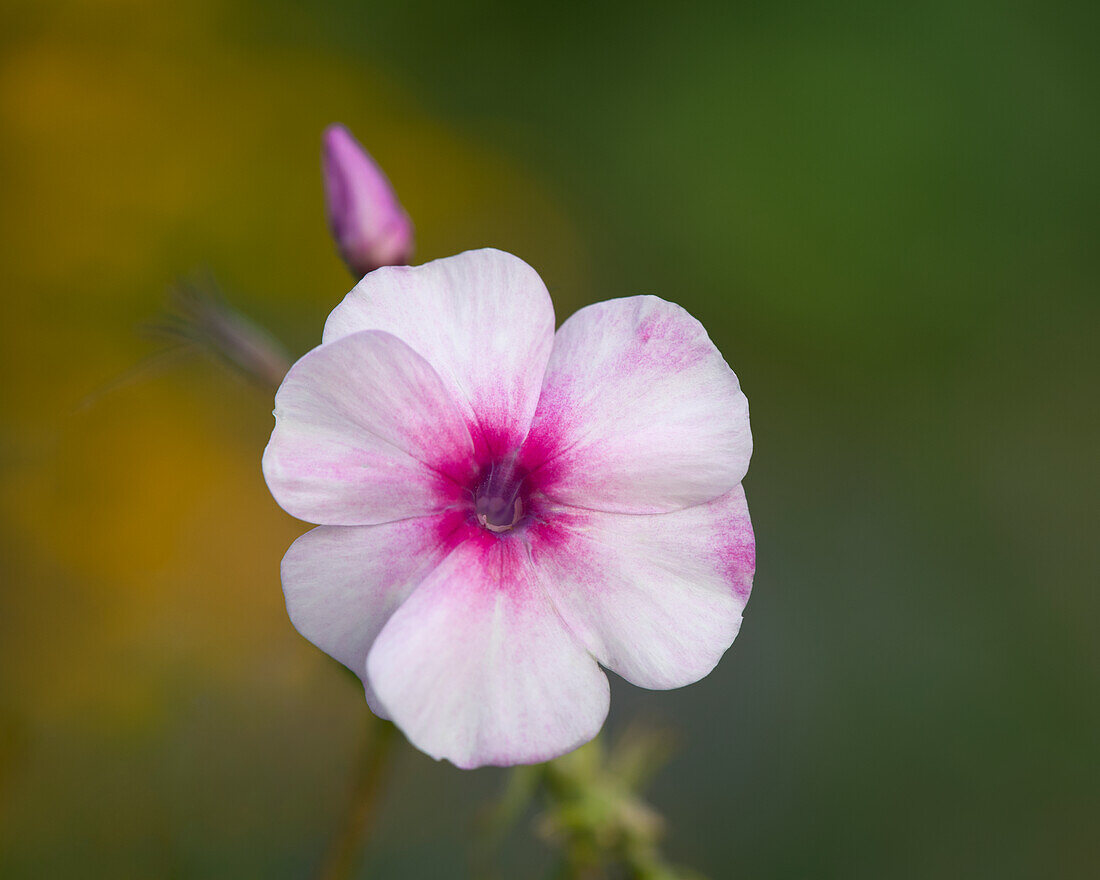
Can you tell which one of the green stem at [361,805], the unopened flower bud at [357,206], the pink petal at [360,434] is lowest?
the green stem at [361,805]

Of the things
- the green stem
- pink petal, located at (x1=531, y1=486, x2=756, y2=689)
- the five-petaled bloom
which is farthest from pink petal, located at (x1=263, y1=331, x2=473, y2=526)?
the green stem

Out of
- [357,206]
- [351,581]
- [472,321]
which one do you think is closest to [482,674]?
[351,581]

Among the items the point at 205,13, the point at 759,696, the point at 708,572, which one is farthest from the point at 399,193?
the point at 708,572

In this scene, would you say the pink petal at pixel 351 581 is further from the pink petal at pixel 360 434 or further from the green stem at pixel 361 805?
the green stem at pixel 361 805

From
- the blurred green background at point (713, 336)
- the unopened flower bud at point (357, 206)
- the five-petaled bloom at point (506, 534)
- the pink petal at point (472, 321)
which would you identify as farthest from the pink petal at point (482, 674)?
the blurred green background at point (713, 336)

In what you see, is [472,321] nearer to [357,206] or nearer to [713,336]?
[357,206]

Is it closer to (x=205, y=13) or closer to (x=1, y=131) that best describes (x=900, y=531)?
(x=205, y=13)
